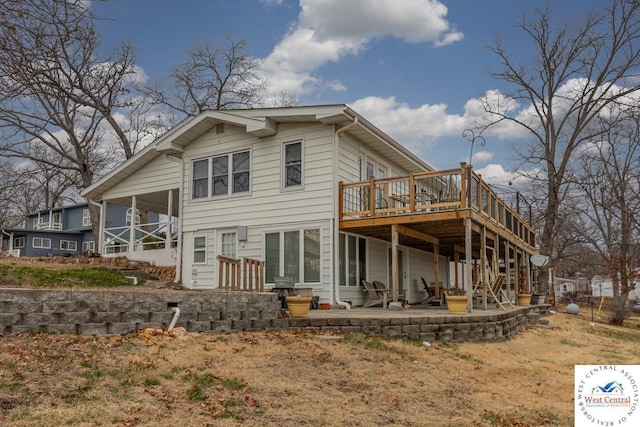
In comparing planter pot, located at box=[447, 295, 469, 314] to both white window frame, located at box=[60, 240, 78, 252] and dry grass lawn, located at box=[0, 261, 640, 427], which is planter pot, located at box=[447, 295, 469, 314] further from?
white window frame, located at box=[60, 240, 78, 252]

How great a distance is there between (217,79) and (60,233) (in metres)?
13.6

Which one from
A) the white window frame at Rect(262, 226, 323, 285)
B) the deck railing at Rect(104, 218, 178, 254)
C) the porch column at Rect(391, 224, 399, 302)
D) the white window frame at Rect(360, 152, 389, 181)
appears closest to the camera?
the porch column at Rect(391, 224, 399, 302)

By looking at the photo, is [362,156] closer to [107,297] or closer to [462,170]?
[462,170]

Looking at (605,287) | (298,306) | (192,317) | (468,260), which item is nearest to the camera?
(192,317)

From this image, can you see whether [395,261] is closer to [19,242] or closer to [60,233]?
[60,233]

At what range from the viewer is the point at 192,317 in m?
8.30

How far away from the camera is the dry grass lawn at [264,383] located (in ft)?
16.2

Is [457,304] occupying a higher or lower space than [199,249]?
lower

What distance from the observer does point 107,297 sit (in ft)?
23.6

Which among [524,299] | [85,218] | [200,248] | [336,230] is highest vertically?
[85,218]

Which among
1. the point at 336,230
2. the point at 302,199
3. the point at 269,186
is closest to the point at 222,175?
the point at 269,186

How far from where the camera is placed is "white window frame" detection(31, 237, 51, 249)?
3253cm

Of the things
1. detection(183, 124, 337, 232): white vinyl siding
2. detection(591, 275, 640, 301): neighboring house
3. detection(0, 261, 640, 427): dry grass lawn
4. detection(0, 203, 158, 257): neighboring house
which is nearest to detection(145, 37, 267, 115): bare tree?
detection(0, 203, 158, 257): neighboring house

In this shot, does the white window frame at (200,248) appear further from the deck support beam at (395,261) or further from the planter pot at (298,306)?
the planter pot at (298,306)
